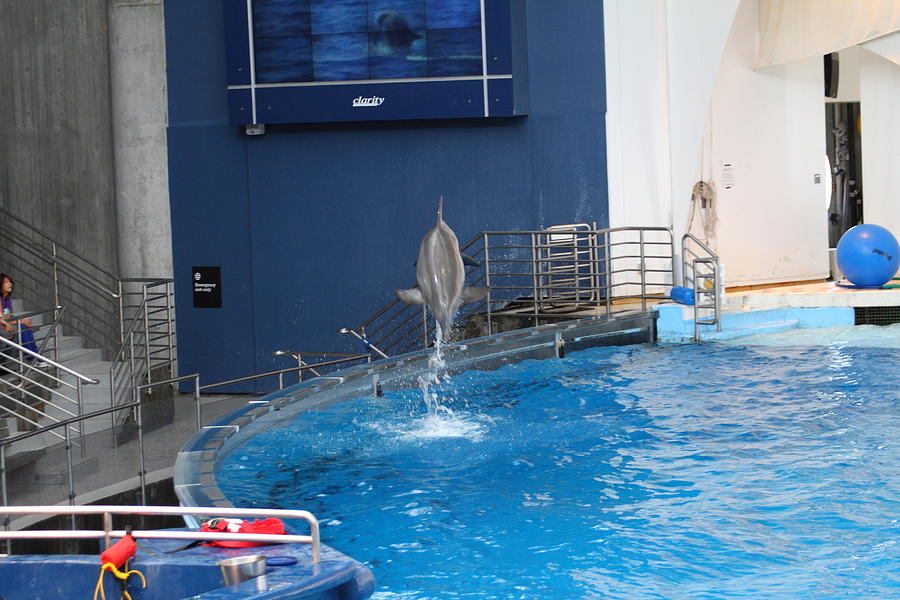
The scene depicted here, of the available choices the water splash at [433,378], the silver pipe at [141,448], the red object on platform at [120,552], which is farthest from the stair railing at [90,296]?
the red object on platform at [120,552]

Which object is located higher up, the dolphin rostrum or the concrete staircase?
the dolphin rostrum

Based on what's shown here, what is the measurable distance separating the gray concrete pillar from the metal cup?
1164 centimetres

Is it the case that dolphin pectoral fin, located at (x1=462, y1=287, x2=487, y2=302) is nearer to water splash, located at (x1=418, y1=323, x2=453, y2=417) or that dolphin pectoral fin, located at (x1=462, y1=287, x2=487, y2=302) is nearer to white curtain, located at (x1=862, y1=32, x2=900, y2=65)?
water splash, located at (x1=418, y1=323, x2=453, y2=417)

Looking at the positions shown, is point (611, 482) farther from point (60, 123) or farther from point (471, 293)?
point (60, 123)

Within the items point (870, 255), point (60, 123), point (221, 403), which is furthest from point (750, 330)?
point (60, 123)

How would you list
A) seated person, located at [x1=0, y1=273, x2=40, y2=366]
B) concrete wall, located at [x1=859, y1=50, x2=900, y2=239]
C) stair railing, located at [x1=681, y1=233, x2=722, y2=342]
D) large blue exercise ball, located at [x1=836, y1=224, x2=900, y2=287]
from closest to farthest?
seated person, located at [x1=0, y1=273, x2=40, y2=366] → stair railing, located at [x1=681, y1=233, x2=722, y2=342] → large blue exercise ball, located at [x1=836, y1=224, x2=900, y2=287] → concrete wall, located at [x1=859, y1=50, x2=900, y2=239]

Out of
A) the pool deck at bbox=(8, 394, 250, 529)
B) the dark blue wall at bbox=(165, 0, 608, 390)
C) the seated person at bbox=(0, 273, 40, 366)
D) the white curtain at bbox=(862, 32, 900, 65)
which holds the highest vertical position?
the white curtain at bbox=(862, 32, 900, 65)

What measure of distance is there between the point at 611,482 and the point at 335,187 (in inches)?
333

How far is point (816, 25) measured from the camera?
13531 mm

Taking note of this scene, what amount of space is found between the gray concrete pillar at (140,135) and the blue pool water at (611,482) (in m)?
6.80

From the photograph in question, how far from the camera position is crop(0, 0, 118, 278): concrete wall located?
12.9m

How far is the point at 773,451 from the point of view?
6.62 metres

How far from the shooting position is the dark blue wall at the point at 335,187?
1341cm

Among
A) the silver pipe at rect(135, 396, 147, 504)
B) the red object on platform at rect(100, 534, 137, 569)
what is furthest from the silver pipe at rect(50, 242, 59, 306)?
the red object on platform at rect(100, 534, 137, 569)
